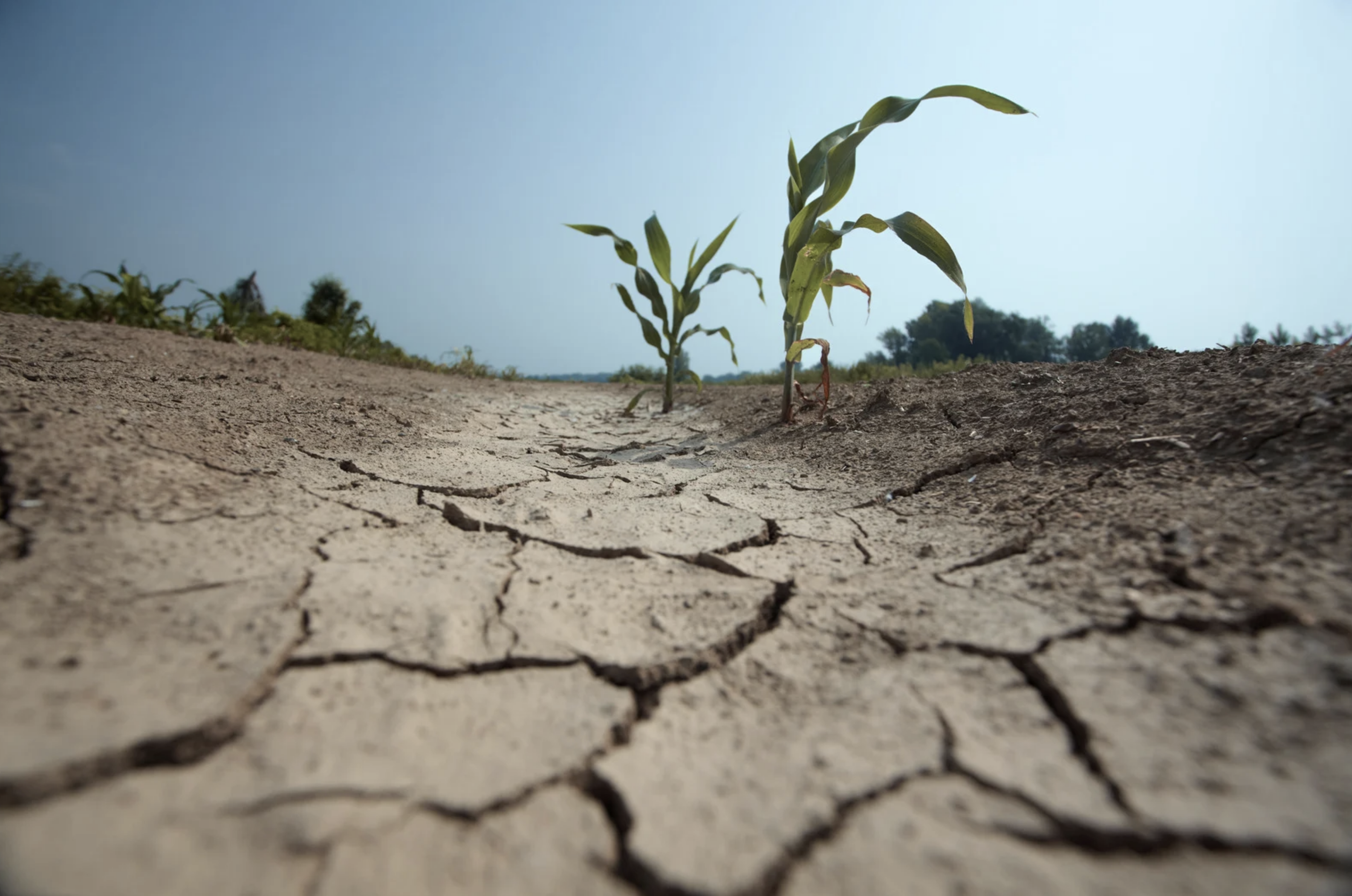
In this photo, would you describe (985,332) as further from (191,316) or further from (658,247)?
(191,316)

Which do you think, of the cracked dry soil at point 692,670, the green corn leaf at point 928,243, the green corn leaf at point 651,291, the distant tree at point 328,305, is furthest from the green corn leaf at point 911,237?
the distant tree at point 328,305

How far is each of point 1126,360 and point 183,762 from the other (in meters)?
3.08

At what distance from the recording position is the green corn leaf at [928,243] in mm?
2252

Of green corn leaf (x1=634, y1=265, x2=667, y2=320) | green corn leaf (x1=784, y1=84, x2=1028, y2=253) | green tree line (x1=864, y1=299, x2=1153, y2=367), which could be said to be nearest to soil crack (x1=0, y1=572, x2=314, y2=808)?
green corn leaf (x1=784, y1=84, x2=1028, y2=253)

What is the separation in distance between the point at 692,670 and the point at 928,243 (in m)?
2.00

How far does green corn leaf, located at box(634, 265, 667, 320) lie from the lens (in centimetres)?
385

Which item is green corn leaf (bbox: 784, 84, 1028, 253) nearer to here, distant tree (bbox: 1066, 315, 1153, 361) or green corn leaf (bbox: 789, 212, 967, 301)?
green corn leaf (bbox: 789, 212, 967, 301)

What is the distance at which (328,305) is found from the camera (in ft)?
25.3

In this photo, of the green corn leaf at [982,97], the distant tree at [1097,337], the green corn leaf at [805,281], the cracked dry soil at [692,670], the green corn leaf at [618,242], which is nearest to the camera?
the cracked dry soil at [692,670]

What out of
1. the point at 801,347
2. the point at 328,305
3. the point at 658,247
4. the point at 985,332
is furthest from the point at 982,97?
the point at 328,305

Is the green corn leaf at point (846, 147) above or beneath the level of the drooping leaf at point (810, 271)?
above

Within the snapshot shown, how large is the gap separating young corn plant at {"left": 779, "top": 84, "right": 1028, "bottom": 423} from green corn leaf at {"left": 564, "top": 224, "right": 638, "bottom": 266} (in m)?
1.11

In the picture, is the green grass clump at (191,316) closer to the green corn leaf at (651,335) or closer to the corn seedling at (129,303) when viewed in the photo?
the corn seedling at (129,303)

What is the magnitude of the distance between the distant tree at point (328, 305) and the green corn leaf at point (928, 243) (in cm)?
A: 619
